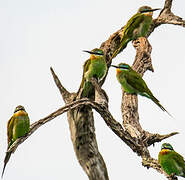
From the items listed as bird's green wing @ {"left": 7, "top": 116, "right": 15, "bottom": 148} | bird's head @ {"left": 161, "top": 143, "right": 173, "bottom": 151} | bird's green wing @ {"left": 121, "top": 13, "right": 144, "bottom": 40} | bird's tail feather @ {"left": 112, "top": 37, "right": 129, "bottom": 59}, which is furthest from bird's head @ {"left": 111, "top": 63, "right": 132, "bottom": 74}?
bird's green wing @ {"left": 7, "top": 116, "right": 15, "bottom": 148}

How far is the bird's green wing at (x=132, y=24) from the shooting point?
7.52m

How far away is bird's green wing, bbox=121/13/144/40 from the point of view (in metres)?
7.52

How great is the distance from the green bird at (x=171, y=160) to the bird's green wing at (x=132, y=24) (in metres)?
1.93

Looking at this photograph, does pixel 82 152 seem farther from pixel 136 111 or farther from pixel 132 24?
pixel 132 24

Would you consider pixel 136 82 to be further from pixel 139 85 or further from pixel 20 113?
pixel 20 113

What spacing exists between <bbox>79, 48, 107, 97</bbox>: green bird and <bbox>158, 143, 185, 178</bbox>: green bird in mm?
1189

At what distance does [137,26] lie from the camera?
303 inches

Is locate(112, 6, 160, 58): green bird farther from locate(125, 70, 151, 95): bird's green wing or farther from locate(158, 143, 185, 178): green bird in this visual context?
locate(158, 143, 185, 178): green bird

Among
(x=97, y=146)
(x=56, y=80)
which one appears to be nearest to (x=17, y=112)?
(x=56, y=80)

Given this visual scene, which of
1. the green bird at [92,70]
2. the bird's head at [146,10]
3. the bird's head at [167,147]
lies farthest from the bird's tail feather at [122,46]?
the bird's head at [167,147]

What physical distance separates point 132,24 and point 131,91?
1182mm

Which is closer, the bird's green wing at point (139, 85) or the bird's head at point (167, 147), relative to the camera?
the bird's head at point (167, 147)

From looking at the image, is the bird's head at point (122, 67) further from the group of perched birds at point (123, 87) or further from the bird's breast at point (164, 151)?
the bird's breast at point (164, 151)

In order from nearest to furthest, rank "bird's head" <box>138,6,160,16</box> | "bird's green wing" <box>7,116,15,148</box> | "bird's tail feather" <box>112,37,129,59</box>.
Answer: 1. "bird's green wing" <box>7,116,15,148</box>
2. "bird's tail feather" <box>112,37,129,59</box>
3. "bird's head" <box>138,6,160,16</box>
